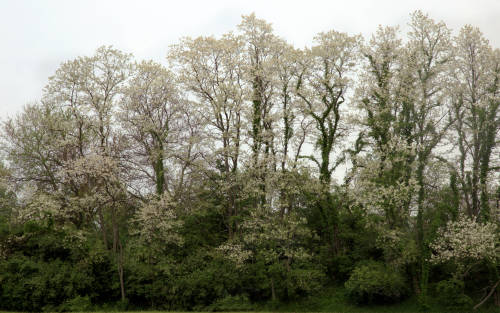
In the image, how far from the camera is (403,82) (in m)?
27.2

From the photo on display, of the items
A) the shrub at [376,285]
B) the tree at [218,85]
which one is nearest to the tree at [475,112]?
the shrub at [376,285]

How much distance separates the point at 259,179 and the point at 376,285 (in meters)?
9.73

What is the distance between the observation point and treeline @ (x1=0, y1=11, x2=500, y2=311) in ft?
82.5

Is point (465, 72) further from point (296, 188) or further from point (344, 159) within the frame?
point (296, 188)

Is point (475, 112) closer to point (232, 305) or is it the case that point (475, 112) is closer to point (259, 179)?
point (259, 179)

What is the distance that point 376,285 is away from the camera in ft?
81.3

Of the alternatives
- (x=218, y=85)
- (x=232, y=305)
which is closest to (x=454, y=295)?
(x=232, y=305)

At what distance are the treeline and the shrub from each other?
0.12 meters

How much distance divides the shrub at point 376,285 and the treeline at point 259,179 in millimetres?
120

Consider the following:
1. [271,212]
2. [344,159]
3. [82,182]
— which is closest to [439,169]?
[344,159]

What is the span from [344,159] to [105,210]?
18.4 m

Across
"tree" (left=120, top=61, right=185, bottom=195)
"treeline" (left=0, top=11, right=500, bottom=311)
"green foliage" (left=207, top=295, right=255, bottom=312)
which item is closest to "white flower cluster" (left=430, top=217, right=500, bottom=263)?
"treeline" (left=0, top=11, right=500, bottom=311)

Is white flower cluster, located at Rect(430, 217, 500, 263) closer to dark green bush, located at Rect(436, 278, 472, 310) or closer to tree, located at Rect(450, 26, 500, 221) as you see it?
dark green bush, located at Rect(436, 278, 472, 310)

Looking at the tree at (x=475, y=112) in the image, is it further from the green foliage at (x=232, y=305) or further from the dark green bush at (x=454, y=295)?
the green foliage at (x=232, y=305)
